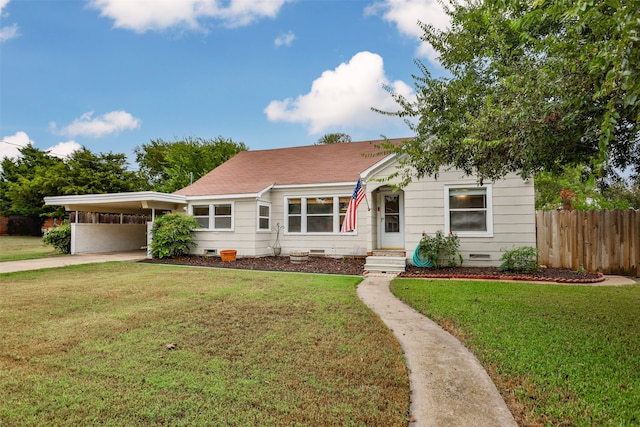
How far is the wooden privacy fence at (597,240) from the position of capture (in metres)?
9.74

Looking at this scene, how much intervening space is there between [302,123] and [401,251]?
54.0 ft

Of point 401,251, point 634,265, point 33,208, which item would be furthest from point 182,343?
point 33,208

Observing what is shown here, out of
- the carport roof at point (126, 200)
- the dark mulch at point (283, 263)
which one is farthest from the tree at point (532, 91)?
the carport roof at point (126, 200)

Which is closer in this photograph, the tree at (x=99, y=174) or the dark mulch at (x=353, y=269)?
the dark mulch at (x=353, y=269)

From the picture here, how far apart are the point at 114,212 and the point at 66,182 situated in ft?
49.3

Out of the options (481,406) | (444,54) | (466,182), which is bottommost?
(481,406)

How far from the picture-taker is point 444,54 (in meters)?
5.95

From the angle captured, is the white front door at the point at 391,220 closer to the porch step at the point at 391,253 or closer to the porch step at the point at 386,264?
the porch step at the point at 391,253

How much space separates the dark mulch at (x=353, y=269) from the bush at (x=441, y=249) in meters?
0.31

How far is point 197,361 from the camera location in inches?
144

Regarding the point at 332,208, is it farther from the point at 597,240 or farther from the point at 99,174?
the point at 99,174

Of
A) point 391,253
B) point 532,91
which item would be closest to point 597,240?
point 391,253

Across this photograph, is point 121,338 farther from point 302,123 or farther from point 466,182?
point 302,123

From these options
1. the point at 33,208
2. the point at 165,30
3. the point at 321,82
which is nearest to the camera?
the point at 165,30
